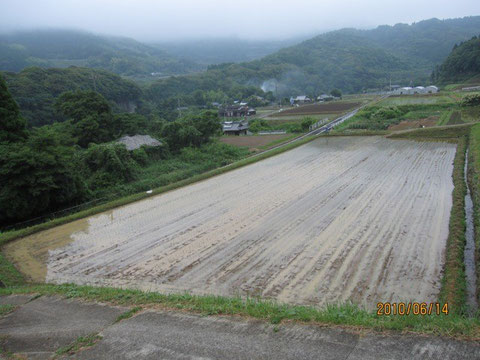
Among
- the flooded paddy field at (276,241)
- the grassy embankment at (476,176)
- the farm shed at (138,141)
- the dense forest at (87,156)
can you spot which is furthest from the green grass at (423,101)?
the farm shed at (138,141)

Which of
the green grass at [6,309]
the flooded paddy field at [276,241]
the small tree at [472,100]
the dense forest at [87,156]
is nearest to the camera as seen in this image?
the green grass at [6,309]

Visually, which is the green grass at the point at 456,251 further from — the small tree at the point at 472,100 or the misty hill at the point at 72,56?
the misty hill at the point at 72,56

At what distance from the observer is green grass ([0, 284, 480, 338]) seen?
4.70 metres

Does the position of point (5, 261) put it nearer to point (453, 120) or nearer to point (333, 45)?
point (453, 120)

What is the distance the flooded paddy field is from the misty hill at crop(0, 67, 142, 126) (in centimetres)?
2396

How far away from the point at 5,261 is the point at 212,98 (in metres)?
73.3

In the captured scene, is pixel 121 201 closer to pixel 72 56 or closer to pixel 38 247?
pixel 38 247

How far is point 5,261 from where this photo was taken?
10.8 metres

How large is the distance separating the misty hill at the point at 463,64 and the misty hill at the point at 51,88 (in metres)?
71.2

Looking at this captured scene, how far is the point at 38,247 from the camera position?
39.2 ft

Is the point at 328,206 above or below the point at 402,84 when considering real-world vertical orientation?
below

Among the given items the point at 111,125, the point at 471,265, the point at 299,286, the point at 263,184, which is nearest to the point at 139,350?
the point at 299,286

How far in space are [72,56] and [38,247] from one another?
6817 inches

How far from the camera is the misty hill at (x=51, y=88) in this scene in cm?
3900
